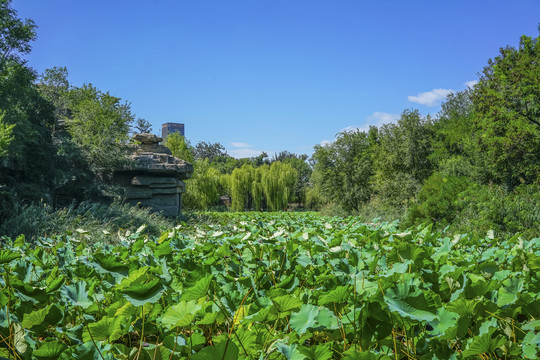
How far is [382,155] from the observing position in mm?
20906

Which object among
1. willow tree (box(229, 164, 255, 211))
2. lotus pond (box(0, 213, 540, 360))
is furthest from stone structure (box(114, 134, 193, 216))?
lotus pond (box(0, 213, 540, 360))

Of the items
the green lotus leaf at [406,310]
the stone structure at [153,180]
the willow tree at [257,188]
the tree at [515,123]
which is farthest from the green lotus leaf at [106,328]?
the willow tree at [257,188]

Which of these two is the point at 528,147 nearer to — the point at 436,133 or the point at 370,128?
the point at 436,133

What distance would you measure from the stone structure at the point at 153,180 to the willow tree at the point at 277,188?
16503 mm

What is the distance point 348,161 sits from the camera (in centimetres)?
2133

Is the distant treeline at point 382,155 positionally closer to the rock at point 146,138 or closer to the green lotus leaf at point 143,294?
the rock at point 146,138

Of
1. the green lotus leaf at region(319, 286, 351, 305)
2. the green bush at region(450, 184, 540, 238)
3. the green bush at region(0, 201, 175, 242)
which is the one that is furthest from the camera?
the green bush at region(450, 184, 540, 238)

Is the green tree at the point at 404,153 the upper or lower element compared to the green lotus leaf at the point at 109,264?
upper

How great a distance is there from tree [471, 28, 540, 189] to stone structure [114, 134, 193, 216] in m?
12.5

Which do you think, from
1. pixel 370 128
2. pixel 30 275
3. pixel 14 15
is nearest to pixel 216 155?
pixel 370 128

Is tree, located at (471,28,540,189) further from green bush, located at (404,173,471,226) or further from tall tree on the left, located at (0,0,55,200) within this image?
tall tree on the left, located at (0,0,55,200)

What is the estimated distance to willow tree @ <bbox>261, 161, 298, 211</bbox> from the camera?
33.6 meters

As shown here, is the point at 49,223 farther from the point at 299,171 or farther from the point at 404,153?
the point at 299,171

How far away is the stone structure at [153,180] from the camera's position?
16359 millimetres
